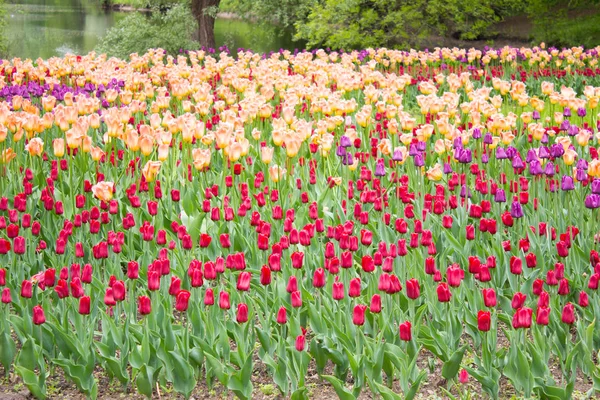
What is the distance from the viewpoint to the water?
26681 millimetres

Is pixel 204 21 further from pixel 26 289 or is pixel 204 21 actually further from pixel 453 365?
pixel 453 365

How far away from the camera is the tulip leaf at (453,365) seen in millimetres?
3943

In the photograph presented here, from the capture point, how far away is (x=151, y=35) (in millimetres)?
18234

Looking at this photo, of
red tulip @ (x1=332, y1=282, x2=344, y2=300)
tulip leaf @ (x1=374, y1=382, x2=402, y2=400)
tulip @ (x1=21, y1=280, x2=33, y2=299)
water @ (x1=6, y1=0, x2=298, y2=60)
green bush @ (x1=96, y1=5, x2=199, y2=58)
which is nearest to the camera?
tulip leaf @ (x1=374, y1=382, x2=402, y2=400)

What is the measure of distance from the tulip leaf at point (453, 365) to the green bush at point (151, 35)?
15.1m

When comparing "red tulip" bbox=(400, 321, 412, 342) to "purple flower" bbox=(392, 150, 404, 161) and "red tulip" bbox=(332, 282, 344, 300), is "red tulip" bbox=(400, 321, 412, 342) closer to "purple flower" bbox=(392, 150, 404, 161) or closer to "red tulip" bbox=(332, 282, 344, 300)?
"red tulip" bbox=(332, 282, 344, 300)

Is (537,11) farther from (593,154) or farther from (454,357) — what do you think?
(454,357)

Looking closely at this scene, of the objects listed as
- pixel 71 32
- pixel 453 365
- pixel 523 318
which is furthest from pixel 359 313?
pixel 71 32

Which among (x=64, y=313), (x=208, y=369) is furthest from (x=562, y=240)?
(x=64, y=313)

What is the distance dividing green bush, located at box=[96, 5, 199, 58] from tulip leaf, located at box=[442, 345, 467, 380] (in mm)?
15063

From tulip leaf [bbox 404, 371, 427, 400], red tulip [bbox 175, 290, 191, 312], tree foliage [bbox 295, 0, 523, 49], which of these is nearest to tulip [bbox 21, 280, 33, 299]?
red tulip [bbox 175, 290, 191, 312]

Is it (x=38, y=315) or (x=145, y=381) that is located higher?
(x=38, y=315)

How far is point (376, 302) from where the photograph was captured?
403cm

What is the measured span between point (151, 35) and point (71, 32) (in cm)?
1835
